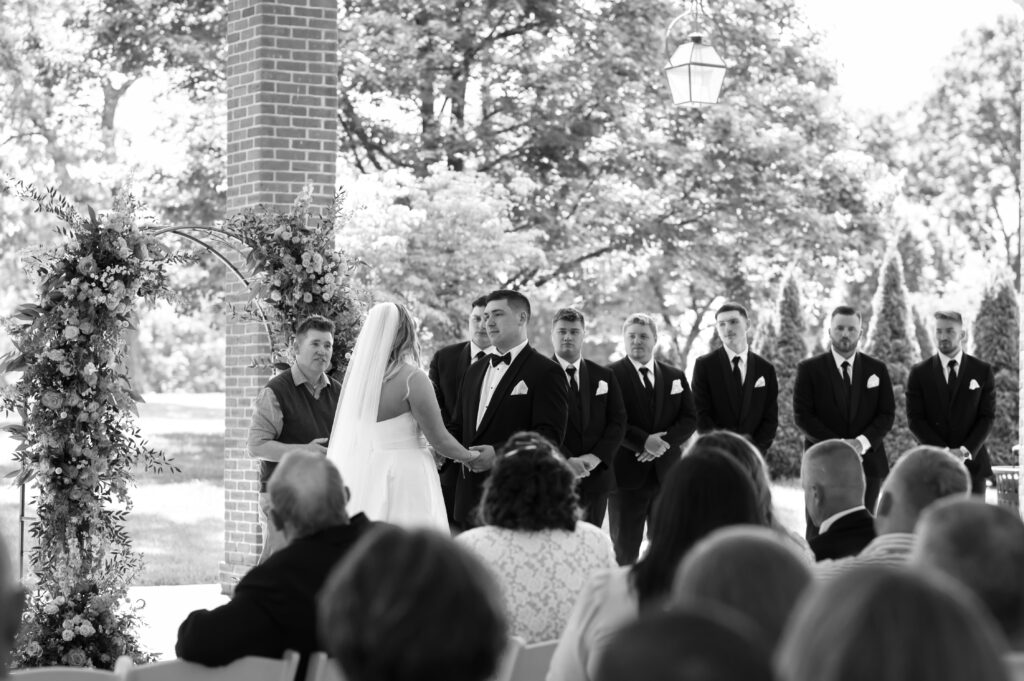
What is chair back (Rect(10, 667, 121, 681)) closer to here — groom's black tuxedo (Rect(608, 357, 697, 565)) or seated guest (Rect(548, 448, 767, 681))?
seated guest (Rect(548, 448, 767, 681))

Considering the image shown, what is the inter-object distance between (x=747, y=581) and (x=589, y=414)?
5990 mm

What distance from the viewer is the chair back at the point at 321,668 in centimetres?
320

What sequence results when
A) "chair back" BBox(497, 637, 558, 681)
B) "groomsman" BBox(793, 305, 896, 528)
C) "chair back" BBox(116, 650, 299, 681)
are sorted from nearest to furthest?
1. "chair back" BBox(116, 650, 299, 681)
2. "chair back" BBox(497, 637, 558, 681)
3. "groomsman" BBox(793, 305, 896, 528)

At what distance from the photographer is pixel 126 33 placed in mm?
17547

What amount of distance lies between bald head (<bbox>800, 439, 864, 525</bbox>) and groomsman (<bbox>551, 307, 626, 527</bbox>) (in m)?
3.34

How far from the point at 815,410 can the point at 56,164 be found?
52.7 feet

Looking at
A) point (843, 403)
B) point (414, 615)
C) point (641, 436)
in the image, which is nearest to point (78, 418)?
point (641, 436)

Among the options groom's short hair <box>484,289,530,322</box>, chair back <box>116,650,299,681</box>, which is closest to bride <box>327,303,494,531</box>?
groom's short hair <box>484,289,530,322</box>

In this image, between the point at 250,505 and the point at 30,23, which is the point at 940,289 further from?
the point at 250,505

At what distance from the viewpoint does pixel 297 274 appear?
770 cm

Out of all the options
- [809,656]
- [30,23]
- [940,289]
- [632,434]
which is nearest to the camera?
[809,656]

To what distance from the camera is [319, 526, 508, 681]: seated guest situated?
6.09 ft

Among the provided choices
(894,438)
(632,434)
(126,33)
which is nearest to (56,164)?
(126,33)

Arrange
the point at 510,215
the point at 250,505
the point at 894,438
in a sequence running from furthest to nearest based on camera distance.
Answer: the point at 510,215 < the point at 894,438 < the point at 250,505
